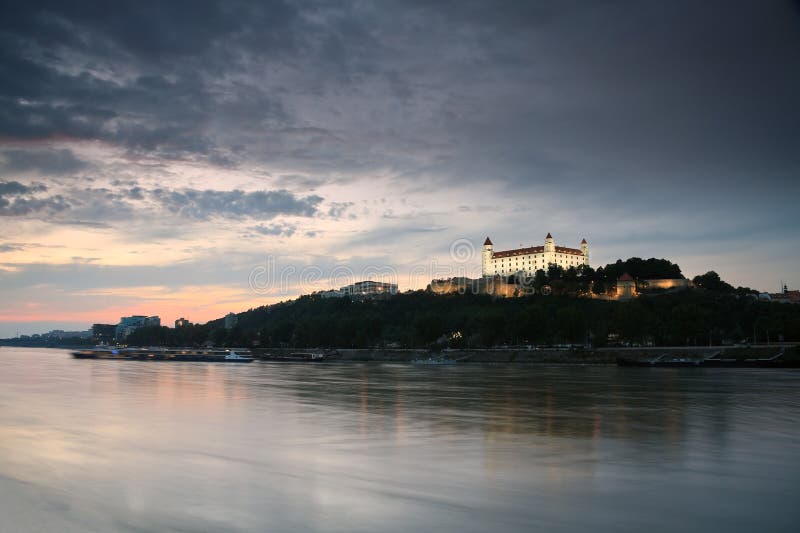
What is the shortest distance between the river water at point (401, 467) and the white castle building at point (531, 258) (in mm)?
148586

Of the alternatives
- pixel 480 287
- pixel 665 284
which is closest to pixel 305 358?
pixel 480 287

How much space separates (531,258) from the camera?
176 m

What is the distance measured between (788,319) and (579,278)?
58332mm

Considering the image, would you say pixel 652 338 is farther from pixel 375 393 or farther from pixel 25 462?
pixel 25 462

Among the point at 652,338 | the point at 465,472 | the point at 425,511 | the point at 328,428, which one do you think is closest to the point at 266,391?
the point at 328,428

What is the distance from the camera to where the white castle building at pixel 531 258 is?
17375cm

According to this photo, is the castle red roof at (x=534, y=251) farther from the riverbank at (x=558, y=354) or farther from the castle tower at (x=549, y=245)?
the riverbank at (x=558, y=354)

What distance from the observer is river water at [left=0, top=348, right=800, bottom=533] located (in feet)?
34.3

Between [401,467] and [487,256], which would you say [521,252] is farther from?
[401,467]

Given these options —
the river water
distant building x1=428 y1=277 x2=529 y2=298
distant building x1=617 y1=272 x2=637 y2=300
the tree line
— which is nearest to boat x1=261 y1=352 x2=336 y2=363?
the tree line

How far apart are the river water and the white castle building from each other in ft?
487

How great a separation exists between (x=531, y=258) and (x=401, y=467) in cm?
16630

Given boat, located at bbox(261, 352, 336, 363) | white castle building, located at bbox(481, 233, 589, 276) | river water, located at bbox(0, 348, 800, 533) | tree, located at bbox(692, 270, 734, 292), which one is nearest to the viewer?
river water, located at bbox(0, 348, 800, 533)

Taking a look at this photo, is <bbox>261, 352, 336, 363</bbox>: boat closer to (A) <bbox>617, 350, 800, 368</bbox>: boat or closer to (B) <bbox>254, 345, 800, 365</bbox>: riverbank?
(B) <bbox>254, 345, 800, 365</bbox>: riverbank
